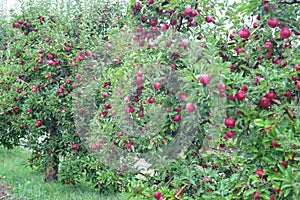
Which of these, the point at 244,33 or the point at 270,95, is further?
the point at 244,33

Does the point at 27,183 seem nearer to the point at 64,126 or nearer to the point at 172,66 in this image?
the point at 64,126

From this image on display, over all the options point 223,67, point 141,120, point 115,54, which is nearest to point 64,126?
point 115,54

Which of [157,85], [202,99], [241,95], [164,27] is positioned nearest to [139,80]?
[157,85]

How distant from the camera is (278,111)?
2254mm

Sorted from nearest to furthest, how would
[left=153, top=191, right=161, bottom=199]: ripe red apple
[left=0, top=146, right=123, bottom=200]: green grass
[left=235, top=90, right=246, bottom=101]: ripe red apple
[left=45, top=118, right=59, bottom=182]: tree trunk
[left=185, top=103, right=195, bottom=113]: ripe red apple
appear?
[left=235, top=90, right=246, bottom=101]: ripe red apple < [left=185, top=103, right=195, bottom=113]: ripe red apple < [left=153, top=191, right=161, bottom=199]: ripe red apple < [left=0, top=146, right=123, bottom=200]: green grass < [left=45, top=118, right=59, bottom=182]: tree trunk

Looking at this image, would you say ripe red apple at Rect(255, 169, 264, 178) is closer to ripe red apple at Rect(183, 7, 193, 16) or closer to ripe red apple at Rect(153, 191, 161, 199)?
ripe red apple at Rect(153, 191, 161, 199)

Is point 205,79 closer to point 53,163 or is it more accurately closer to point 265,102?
point 265,102

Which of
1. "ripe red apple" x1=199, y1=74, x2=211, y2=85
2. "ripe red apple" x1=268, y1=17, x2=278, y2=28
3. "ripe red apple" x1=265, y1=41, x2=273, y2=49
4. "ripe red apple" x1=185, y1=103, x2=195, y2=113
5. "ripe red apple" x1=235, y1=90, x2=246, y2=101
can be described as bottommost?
"ripe red apple" x1=185, y1=103, x2=195, y2=113

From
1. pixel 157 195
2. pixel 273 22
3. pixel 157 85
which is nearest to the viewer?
pixel 273 22

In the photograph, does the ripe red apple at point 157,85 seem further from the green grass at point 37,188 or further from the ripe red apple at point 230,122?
the green grass at point 37,188

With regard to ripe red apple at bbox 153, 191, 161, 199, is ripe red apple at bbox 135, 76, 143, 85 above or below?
above

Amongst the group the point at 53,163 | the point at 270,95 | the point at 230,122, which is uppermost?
the point at 270,95

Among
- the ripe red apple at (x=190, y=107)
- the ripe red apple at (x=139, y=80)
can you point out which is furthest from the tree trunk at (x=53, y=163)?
the ripe red apple at (x=190, y=107)

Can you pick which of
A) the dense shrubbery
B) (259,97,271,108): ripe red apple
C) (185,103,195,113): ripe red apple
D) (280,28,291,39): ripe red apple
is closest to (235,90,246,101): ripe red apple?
the dense shrubbery
